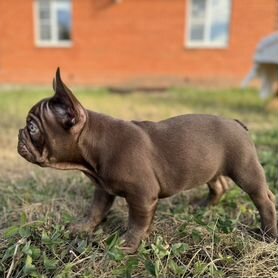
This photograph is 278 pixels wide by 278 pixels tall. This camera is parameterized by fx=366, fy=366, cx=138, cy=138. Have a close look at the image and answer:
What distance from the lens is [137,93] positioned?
1120cm

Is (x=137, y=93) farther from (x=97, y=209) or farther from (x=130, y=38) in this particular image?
(x=97, y=209)

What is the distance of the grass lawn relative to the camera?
210 centimetres

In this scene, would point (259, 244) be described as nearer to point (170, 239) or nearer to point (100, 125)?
point (170, 239)

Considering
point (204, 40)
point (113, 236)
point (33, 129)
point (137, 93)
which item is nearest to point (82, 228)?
point (113, 236)

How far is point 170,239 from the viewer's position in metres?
2.44

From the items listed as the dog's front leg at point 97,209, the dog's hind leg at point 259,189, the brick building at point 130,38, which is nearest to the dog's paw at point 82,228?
the dog's front leg at point 97,209

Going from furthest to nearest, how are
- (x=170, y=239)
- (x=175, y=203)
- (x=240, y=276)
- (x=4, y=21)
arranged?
(x=4, y=21)
(x=175, y=203)
(x=170, y=239)
(x=240, y=276)

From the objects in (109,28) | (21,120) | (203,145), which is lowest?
(21,120)

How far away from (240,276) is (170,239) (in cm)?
52

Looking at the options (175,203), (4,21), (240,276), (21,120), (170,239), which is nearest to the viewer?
(240,276)

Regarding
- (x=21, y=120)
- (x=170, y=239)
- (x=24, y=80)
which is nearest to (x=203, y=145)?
(x=170, y=239)

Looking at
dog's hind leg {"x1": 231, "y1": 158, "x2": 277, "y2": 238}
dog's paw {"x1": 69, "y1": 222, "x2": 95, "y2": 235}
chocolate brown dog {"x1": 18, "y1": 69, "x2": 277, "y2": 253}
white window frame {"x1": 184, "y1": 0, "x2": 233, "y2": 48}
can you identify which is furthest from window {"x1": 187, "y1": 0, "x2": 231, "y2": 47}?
dog's paw {"x1": 69, "y1": 222, "x2": 95, "y2": 235}

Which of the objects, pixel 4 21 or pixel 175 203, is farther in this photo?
pixel 4 21

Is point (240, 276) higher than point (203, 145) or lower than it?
lower
